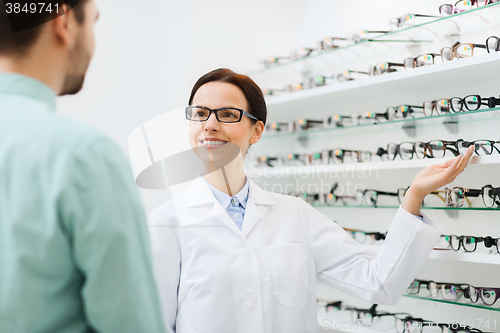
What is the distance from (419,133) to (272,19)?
3.88 ft

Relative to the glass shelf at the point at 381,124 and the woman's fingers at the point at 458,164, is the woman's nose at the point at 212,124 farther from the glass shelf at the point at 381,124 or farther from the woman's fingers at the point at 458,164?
the glass shelf at the point at 381,124

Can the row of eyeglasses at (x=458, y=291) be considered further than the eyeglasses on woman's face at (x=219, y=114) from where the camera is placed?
Yes

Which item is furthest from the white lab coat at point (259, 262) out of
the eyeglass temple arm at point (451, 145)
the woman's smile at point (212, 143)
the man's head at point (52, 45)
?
the man's head at point (52, 45)

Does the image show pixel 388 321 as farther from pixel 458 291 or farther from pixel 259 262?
pixel 259 262

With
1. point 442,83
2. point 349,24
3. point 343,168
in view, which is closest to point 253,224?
point 343,168

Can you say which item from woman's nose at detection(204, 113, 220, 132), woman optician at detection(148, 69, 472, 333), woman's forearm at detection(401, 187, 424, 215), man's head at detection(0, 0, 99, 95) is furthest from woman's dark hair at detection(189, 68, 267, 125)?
man's head at detection(0, 0, 99, 95)

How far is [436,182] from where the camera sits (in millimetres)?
1300

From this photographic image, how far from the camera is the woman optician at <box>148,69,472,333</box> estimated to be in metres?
1.29

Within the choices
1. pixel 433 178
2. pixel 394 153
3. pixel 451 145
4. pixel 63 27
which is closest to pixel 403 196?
pixel 394 153

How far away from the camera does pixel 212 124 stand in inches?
55.0

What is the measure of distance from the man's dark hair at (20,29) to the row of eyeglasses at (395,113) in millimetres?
1438

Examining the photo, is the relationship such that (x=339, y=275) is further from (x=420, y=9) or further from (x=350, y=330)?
(x=420, y=9)

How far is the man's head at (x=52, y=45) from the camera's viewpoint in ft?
1.97

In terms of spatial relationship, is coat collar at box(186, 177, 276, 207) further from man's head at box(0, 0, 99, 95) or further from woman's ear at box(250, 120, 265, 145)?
man's head at box(0, 0, 99, 95)
